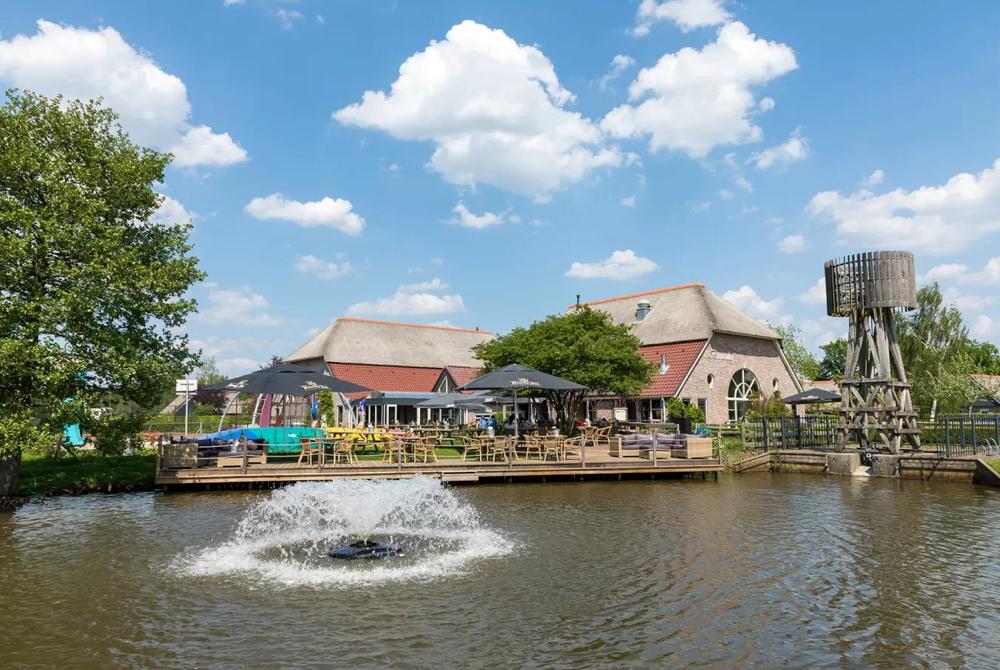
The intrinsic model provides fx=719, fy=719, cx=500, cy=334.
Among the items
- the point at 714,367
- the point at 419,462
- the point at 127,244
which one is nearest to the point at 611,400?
the point at 714,367

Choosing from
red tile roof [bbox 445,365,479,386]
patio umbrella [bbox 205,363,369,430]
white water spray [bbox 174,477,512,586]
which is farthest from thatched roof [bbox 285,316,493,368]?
white water spray [bbox 174,477,512,586]

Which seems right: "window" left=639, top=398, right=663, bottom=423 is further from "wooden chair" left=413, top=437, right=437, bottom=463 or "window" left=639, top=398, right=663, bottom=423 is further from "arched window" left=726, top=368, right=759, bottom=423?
"wooden chair" left=413, top=437, right=437, bottom=463

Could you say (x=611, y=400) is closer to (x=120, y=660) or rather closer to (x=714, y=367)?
(x=714, y=367)

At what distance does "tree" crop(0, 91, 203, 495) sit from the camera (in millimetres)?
16188

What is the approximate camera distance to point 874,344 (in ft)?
88.2

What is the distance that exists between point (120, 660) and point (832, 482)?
819 inches

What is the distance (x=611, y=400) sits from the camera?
3838 cm

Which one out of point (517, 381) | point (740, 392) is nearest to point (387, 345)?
point (740, 392)

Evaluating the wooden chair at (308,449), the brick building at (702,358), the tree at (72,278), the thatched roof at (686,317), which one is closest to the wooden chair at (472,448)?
the wooden chair at (308,449)

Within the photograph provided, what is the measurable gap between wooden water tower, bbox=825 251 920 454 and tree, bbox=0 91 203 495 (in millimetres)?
22648

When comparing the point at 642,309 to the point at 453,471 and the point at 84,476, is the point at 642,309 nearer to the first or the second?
the point at 453,471

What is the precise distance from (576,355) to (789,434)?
8737 millimetres

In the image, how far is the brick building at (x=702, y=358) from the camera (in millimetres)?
36906

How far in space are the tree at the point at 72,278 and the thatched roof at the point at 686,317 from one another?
988 inches
